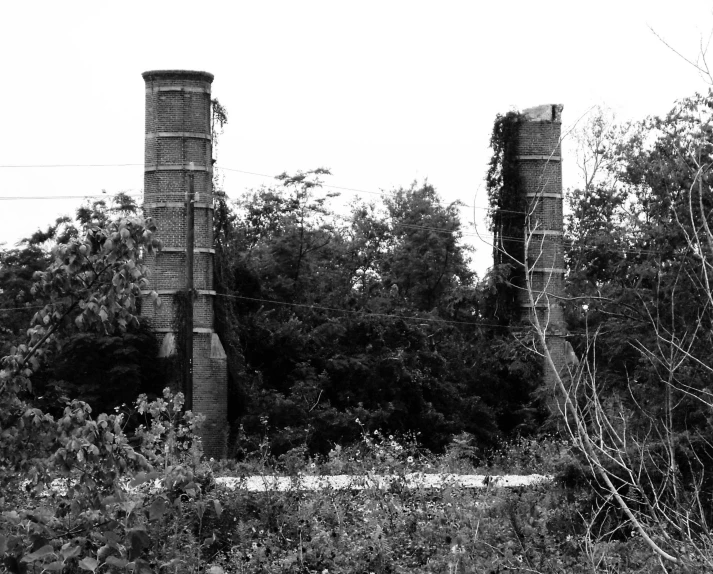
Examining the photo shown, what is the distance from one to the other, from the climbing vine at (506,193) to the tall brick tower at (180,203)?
8831 millimetres

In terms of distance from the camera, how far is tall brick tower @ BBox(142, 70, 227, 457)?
30172 mm

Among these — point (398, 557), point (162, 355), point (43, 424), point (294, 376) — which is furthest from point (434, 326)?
point (43, 424)

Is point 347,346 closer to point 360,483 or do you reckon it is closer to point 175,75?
point 175,75

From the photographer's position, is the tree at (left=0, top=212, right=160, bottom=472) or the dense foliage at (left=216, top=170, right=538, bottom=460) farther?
the dense foliage at (left=216, top=170, right=538, bottom=460)

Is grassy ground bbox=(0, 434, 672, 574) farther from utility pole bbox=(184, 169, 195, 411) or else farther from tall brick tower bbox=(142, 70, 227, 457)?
tall brick tower bbox=(142, 70, 227, 457)

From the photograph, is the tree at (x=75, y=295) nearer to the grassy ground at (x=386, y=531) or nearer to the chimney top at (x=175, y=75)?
the grassy ground at (x=386, y=531)

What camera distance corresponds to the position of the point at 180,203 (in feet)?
99.4

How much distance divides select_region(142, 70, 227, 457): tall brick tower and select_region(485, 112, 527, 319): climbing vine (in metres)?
8.83

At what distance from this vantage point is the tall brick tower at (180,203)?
30172 mm

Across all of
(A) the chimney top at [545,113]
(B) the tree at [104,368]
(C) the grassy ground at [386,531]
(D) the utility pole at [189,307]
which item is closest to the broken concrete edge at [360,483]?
(C) the grassy ground at [386,531]

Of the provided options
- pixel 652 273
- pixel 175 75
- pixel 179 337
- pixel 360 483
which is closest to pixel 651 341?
pixel 652 273

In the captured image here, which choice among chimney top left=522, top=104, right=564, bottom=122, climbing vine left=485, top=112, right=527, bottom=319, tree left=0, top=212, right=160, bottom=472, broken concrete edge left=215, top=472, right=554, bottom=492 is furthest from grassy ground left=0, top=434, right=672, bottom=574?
chimney top left=522, top=104, right=564, bottom=122

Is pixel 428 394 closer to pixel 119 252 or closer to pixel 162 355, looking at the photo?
pixel 162 355

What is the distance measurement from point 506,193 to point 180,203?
9.82 metres
